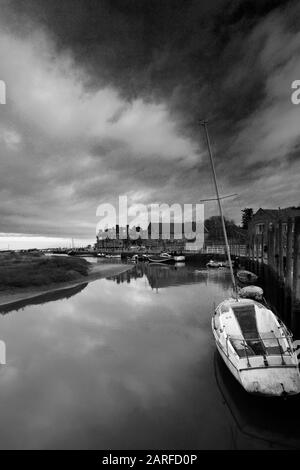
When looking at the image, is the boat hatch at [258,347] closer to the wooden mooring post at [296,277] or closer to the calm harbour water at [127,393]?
the calm harbour water at [127,393]

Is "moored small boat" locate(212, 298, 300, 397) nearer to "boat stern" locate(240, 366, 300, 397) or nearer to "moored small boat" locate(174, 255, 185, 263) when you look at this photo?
"boat stern" locate(240, 366, 300, 397)

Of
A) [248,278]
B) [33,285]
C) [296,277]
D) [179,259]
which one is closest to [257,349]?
[296,277]

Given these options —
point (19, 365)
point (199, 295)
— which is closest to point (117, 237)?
point (199, 295)

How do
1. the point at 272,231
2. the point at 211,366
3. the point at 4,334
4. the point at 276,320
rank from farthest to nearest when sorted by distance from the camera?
the point at 272,231 → the point at 4,334 → the point at 211,366 → the point at 276,320

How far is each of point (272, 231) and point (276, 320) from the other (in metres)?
19.4

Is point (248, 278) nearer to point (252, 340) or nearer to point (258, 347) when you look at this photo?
point (258, 347)

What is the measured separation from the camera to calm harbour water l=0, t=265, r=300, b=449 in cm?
717

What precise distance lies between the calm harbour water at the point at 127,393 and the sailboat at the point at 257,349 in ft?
3.49

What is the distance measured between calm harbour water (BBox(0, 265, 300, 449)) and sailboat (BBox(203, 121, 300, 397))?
1.06 meters

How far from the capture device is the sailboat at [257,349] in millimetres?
7582

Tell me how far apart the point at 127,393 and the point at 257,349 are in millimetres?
5418

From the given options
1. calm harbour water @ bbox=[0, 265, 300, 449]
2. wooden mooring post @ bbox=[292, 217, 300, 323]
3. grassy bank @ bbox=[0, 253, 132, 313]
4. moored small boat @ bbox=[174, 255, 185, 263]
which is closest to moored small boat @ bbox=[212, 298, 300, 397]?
calm harbour water @ bbox=[0, 265, 300, 449]
